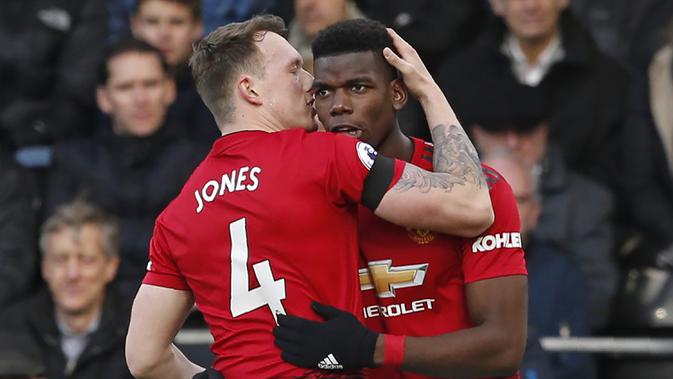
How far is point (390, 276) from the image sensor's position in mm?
5125

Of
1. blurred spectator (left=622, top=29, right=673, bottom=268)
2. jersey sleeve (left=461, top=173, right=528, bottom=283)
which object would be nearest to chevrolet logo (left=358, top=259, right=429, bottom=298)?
jersey sleeve (left=461, top=173, right=528, bottom=283)

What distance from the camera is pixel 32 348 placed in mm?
7574

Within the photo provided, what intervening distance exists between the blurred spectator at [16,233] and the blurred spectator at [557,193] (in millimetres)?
2327

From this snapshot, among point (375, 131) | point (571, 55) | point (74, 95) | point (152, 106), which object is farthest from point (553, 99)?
point (375, 131)

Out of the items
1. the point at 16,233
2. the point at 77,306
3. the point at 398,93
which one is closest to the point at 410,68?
the point at 398,93

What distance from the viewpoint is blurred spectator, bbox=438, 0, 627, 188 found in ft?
26.7

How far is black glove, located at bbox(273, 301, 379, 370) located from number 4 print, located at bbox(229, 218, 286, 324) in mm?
70

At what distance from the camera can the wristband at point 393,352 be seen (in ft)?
16.1

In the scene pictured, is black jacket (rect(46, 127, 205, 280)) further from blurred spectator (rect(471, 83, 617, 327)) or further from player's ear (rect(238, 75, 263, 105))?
player's ear (rect(238, 75, 263, 105))

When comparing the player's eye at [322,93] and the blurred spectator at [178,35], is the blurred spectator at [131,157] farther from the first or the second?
the player's eye at [322,93]

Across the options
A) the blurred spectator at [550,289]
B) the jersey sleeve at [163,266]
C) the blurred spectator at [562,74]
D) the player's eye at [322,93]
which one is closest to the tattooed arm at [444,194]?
the player's eye at [322,93]

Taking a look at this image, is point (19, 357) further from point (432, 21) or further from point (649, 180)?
point (649, 180)

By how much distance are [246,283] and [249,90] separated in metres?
0.63

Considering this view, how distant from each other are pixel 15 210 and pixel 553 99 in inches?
111
